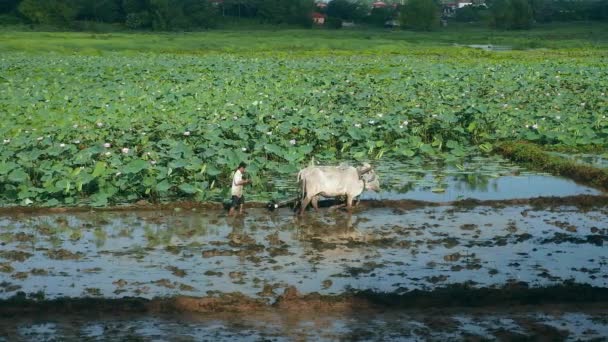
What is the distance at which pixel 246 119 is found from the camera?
54.9ft

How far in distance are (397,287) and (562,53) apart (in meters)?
37.6

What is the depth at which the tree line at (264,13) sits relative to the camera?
64500 millimetres

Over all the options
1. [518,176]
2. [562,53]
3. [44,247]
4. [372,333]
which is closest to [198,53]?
[562,53]

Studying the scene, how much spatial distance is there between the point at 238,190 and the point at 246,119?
18.3 ft

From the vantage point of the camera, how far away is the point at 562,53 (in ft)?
145

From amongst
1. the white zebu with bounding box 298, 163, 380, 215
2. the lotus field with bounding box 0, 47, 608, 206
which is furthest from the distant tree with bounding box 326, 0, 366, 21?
the white zebu with bounding box 298, 163, 380, 215

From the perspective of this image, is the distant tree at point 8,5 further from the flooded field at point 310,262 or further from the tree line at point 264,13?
the flooded field at point 310,262

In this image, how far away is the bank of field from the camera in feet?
41.6

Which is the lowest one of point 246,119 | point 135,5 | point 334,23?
point 334,23

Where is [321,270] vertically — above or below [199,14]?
below

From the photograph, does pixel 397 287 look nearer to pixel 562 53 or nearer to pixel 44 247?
pixel 44 247

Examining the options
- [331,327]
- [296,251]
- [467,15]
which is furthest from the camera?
[467,15]

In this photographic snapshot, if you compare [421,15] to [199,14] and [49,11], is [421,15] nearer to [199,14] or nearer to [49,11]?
[199,14]

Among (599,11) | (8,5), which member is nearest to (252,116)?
(8,5)
